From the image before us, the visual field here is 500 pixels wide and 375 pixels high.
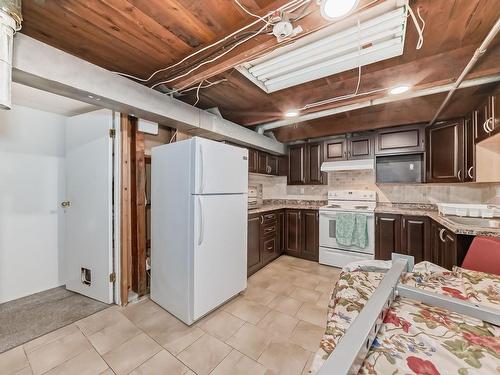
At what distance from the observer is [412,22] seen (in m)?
1.38

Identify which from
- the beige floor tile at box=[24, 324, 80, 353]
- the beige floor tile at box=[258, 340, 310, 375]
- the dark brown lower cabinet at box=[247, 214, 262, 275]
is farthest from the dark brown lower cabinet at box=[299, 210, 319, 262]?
the beige floor tile at box=[24, 324, 80, 353]

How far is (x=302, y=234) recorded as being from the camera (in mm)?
3803

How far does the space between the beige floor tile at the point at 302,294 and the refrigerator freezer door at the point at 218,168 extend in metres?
1.37

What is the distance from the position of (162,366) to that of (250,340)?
0.69m

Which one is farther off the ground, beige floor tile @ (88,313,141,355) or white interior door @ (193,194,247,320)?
white interior door @ (193,194,247,320)

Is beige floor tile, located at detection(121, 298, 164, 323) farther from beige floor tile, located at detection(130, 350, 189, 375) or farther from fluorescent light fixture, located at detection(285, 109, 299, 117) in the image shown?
fluorescent light fixture, located at detection(285, 109, 299, 117)

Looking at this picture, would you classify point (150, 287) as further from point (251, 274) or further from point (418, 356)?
point (418, 356)

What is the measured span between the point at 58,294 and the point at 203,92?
Result: 2969 mm

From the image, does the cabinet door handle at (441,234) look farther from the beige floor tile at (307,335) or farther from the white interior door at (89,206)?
the white interior door at (89,206)

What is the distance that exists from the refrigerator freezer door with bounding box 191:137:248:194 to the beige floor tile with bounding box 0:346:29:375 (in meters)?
1.74

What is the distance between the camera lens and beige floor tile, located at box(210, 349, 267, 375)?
4.92ft

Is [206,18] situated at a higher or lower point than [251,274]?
higher

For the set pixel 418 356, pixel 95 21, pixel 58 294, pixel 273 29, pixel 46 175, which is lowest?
pixel 58 294

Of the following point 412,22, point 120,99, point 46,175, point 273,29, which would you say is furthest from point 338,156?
point 46,175
